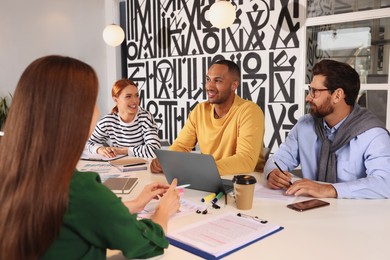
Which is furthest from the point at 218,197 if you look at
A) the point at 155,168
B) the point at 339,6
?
the point at 339,6

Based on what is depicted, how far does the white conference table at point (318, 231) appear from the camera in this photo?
3.33 ft

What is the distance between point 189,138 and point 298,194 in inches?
46.2

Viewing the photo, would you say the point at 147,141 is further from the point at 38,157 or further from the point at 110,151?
the point at 38,157

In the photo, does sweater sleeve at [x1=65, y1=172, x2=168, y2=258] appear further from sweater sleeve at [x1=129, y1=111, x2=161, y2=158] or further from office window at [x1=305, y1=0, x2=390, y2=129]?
office window at [x1=305, y1=0, x2=390, y2=129]

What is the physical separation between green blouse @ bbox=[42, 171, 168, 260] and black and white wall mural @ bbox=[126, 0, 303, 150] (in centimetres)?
330

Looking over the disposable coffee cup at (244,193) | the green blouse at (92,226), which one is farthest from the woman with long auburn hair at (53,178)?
the disposable coffee cup at (244,193)

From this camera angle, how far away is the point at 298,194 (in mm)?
1518

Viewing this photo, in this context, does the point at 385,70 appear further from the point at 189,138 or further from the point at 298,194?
the point at 298,194

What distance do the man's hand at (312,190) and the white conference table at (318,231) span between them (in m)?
0.03

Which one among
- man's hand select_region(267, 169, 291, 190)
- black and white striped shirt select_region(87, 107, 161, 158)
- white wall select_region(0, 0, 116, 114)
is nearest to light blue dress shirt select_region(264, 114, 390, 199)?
man's hand select_region(267, 169, 291, 190)

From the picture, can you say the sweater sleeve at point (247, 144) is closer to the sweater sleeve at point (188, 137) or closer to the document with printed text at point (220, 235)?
the sweater sleeve at point (188, 137)

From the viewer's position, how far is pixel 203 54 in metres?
4.62

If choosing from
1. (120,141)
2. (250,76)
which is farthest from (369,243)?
(250,76)

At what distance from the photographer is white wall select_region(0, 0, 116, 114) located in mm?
4707
